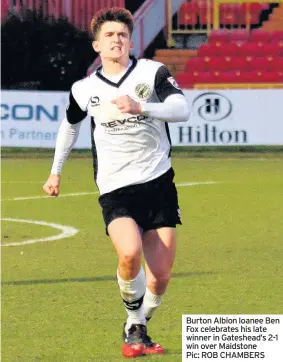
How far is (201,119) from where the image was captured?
89.7ft

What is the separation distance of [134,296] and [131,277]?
14 centimetres

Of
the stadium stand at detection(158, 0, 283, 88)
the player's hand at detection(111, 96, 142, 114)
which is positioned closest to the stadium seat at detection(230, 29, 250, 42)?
the stadium stand at detection(158, 0, 283, 88)

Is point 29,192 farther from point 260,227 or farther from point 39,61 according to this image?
point 39,61

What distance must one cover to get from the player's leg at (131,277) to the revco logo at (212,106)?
18837 mm

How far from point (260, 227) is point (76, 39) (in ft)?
70.9

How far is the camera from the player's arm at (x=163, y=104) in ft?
26.1

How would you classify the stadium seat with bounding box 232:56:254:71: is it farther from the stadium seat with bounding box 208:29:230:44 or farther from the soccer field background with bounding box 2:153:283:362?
the soccer field background with bounding box 2:153:283:362

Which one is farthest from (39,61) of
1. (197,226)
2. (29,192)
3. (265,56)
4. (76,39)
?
(197,226)

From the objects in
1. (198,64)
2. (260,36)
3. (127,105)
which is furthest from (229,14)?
(127,105)

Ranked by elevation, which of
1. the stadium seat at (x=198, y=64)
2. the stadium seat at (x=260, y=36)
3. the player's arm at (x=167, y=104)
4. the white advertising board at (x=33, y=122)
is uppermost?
the player's arm at (x=167, y=104)

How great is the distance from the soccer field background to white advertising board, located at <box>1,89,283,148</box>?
5.69m

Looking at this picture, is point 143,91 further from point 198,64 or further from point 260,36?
point 260,36

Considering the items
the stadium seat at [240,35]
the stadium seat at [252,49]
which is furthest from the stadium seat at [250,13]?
the stadium seat at [252,49]
